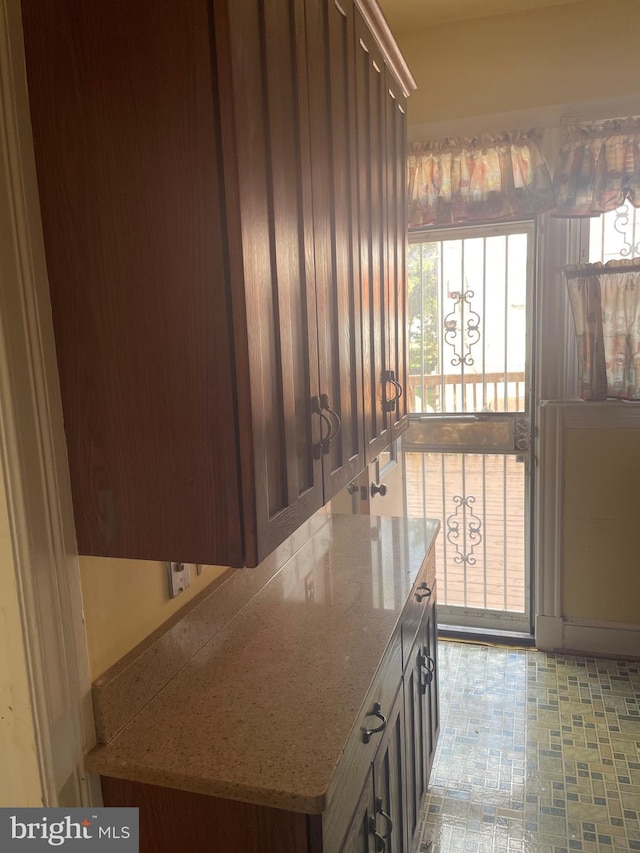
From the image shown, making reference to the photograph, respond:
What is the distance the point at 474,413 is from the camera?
307 cm

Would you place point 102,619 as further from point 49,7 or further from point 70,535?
point 49,7

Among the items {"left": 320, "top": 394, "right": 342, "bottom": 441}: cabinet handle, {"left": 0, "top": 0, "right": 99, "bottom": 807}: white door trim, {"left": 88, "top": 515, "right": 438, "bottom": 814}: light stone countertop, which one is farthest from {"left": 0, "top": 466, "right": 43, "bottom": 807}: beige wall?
{"left": 320, "top": 394, "right": 342, "bottom": 441}: cabinet handle

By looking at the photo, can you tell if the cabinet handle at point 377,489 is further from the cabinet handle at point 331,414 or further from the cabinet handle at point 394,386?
the cabinet handle at point 331,414

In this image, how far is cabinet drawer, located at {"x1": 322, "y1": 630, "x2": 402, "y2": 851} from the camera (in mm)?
1011

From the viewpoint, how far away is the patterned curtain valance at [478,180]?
8.75ft

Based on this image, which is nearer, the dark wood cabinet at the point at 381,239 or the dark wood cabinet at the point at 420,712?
the dark wood cabinet at the point at 381,239

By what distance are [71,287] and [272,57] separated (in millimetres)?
493

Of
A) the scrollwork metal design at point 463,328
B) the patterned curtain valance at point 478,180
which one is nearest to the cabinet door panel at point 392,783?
the scrollwork metal design at point 463,328

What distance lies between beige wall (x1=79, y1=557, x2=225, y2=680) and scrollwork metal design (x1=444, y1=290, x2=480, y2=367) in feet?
7.00

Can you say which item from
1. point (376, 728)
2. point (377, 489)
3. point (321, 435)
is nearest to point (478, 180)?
point (377, 489)

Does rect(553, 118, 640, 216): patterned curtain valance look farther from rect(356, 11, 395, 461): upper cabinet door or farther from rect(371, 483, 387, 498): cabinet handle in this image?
rect(371, 483, 387, 498): cabinet handle

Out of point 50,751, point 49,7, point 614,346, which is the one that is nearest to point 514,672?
point 614,346

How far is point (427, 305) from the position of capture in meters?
3.04

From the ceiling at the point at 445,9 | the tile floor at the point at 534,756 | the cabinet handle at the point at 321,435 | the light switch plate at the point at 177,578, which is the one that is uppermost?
the ceiling at the point at 445,9
